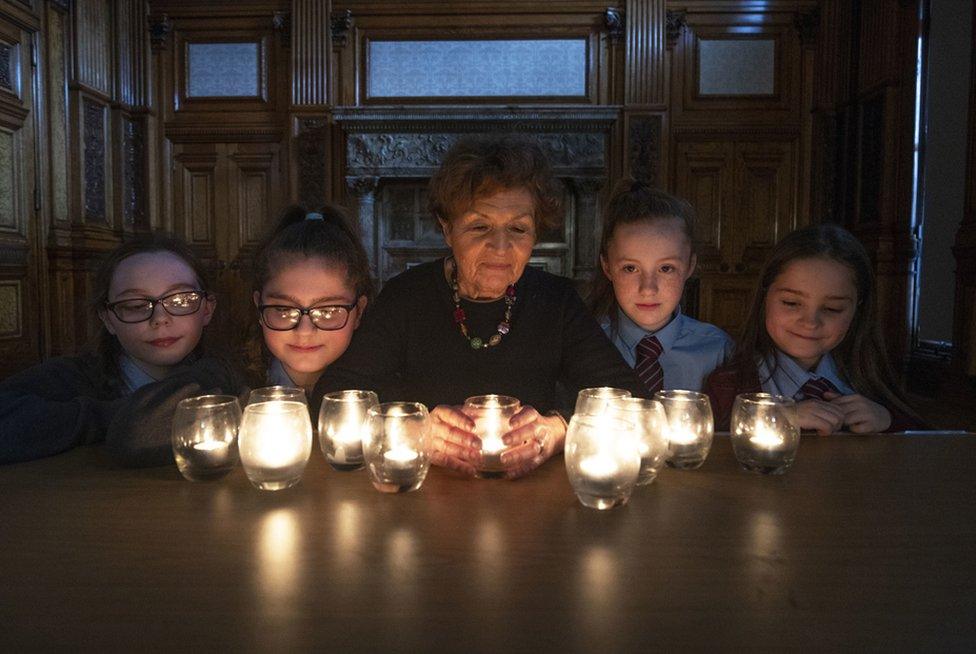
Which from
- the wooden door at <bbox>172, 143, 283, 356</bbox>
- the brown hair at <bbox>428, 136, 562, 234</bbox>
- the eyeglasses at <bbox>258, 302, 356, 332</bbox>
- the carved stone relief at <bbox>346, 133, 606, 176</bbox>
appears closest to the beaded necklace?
the brown hair at <bbox>428, 136, 562, 234</bbox>

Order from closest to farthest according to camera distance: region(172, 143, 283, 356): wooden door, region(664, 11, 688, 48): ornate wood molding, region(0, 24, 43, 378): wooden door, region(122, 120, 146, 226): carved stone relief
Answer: region(0, 24, 43, 378): wooden door → region(664, 11, 688, 48): ornate wood molding → region(122, 120, 146, 226): carved stone relief → region(172, 143, 283, 356): wooden door

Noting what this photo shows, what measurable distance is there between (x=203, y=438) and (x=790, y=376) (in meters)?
1.45

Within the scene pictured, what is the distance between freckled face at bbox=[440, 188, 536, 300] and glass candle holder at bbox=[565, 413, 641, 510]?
72 centimetres

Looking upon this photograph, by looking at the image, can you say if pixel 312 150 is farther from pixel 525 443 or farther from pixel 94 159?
pixel 525 443

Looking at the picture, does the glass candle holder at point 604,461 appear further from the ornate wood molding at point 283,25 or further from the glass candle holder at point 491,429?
the ornate wood molding at point 283,25

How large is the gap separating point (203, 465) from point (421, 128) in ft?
17.7

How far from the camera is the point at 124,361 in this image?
155 centimetres

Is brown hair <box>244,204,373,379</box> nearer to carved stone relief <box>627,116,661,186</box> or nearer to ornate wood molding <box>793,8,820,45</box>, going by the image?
carved stone relief <box>627,116,661,186</box>

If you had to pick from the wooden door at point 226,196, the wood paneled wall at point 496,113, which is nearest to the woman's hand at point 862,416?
the wood paneled wall at point 496,113

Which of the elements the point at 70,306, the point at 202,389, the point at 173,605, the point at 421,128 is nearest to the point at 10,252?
the point at 70,306

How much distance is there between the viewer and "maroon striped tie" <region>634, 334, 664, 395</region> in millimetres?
1847

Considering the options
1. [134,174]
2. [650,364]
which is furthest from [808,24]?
[134,174]

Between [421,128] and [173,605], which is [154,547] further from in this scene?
[421,128]

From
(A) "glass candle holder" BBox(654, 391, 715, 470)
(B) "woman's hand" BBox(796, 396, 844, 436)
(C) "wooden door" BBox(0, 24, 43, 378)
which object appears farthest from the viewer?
(C) "wooden door" BBox(0, 24, 43, 378)
